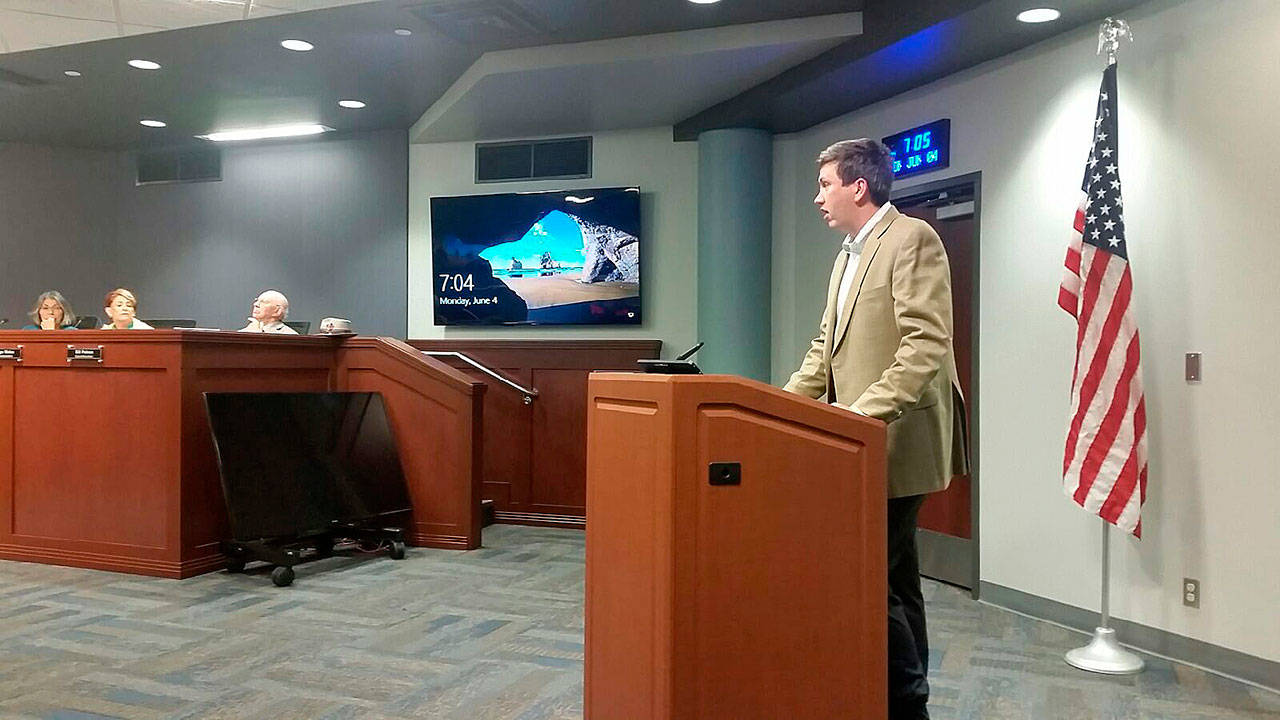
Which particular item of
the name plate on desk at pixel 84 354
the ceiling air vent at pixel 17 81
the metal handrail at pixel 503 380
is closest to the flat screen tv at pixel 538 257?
the metal handrail at pixel 503 380

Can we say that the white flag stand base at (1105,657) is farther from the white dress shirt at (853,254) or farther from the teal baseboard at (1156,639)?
the white dress shirt at (853,254)

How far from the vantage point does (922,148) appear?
204 inches

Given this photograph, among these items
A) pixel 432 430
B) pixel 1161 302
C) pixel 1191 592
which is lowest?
pixel 1191 592

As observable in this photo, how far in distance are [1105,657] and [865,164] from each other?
89.1 inches

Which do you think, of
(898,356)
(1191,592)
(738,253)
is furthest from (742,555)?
(738,253)

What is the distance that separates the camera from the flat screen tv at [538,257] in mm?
6824

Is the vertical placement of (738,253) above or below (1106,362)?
above

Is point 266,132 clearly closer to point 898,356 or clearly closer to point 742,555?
point 898,356

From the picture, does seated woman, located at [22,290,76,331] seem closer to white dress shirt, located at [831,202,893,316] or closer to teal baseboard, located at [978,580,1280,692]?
white dress shirt, located at [831,202,893,316]

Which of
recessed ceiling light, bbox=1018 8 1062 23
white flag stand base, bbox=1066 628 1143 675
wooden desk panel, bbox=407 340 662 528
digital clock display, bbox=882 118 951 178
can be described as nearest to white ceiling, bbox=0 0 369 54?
wooden desk panel, bbox=407 340 662 528

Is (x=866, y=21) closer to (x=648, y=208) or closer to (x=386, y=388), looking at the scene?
(x=648, y=208)

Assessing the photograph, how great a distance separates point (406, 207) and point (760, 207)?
2.90 metres

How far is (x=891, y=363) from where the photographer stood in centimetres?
232

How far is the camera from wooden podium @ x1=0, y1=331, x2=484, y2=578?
4656 mm
